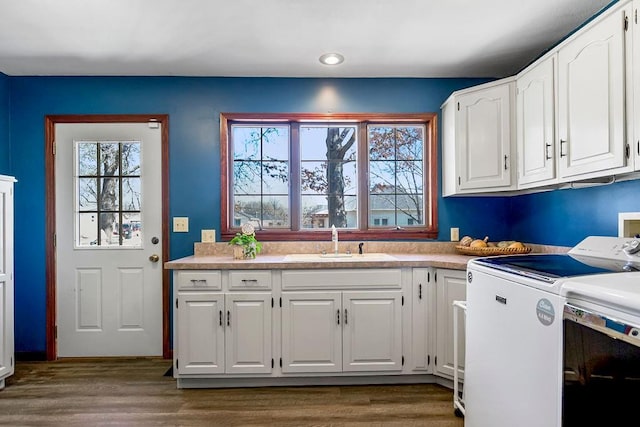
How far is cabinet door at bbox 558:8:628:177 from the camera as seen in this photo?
156 cm

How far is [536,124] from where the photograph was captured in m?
2.14

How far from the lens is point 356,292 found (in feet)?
7.64

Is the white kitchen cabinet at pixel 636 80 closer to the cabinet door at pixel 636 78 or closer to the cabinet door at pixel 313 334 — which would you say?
the cabinet door at pixel 636 78

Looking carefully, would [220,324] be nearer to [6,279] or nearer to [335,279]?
[335,279]

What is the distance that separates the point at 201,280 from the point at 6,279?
1.23 metres

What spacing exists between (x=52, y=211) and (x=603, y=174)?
11.6ft

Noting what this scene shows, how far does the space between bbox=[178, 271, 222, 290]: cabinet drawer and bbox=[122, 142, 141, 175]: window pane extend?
1.09 meters

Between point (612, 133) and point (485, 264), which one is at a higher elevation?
point (612, 133)

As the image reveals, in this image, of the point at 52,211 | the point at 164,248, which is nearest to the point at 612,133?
the point at 164,248

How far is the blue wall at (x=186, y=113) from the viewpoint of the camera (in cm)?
280

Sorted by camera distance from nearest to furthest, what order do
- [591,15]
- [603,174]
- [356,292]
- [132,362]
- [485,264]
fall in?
[485,264] → [603,174] → [591,15] → [356,292] → [132,362]

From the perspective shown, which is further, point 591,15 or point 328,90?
point 328,90

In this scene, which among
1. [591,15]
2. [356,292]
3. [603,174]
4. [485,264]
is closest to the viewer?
[485,264]

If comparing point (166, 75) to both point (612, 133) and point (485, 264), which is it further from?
point (612, 133)
